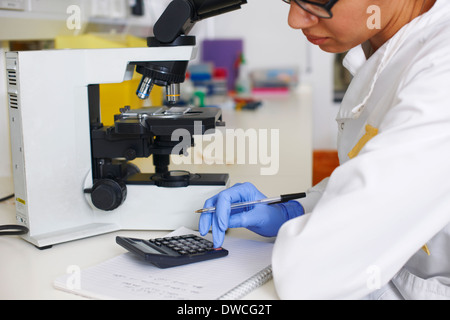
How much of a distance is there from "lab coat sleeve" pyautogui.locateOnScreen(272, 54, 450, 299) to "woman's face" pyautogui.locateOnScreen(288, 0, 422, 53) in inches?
8.4

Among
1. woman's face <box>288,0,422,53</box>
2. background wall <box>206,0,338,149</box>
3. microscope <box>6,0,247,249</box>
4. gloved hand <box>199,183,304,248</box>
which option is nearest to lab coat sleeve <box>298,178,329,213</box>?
gloved hand <box>199,183,304,248</box>

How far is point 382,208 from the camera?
767 millimetres

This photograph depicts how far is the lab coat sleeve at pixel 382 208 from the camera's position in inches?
30.1

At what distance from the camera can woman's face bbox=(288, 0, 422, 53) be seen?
957 millimetres

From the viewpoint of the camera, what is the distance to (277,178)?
1620 millimetres

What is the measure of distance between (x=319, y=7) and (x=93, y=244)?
67 centimetres

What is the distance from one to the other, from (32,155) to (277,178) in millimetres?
777

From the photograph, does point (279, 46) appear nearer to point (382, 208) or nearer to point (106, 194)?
point (106, 194)

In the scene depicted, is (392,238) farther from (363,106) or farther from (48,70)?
(48,70)

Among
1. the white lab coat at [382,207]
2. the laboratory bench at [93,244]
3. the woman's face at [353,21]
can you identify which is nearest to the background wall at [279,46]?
the laboratory bench at [93,244]

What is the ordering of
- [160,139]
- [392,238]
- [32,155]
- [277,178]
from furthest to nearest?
[277,178]
[160,139]
[32,155]
[392,238]
